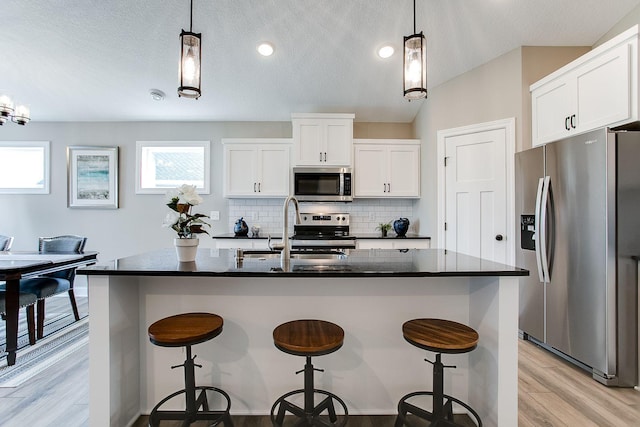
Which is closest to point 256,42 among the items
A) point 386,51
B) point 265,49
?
point 265,49

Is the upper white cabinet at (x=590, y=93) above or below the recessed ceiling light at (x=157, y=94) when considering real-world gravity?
below

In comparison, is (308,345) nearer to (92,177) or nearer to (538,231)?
(538,231)

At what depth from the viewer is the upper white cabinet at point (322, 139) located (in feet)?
12.5

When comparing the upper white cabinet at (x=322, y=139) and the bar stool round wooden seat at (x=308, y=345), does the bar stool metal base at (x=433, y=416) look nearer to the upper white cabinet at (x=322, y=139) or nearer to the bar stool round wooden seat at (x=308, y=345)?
the bar stool round wooden seat at (x=308, y=345)

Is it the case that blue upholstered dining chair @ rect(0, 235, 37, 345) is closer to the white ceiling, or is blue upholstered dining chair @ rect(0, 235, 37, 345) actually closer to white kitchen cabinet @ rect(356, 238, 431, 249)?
the white ceiling

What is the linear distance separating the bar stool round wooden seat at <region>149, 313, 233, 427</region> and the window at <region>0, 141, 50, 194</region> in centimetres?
419

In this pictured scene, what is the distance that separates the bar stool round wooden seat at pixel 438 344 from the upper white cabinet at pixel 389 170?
8.56ft

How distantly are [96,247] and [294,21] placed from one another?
3970 mm

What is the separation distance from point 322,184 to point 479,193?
178 cm

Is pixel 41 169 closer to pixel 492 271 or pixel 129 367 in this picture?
pixel 129 367

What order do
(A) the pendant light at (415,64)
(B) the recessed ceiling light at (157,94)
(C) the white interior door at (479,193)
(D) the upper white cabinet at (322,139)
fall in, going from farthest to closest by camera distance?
(D) the upper white cabinet at (322,139), (B) the recessed ceiling light at (157,94), (C) the white interior door at (479,193), (A) the pendant light at (415,64)

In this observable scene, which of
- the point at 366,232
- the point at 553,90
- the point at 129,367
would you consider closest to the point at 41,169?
the point at 129,367

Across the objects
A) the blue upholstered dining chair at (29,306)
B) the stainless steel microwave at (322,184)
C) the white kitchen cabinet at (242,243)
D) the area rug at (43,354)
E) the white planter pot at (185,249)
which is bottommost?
the area rug at (43,354)

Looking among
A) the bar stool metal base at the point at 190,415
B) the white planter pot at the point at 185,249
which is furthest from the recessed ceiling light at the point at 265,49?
the bar stool metal base at the point at 190,415
